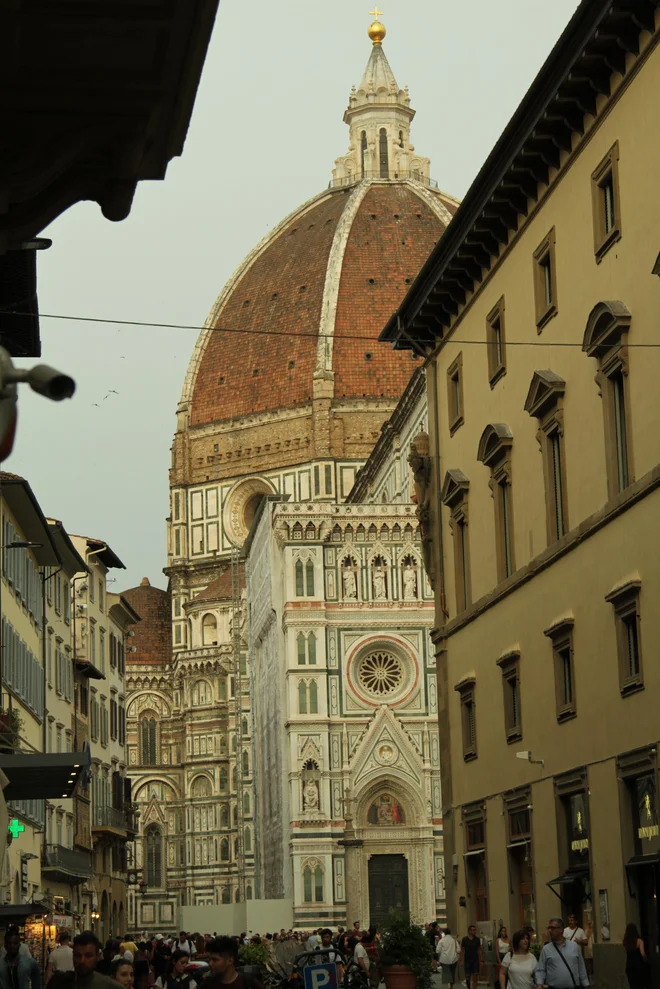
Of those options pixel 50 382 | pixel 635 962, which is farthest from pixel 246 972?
pixel 635 962

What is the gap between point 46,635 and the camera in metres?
44.9

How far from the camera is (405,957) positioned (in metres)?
23.2

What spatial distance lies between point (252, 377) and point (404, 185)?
1712cm

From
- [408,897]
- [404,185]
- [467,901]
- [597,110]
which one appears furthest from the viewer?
[404,185]

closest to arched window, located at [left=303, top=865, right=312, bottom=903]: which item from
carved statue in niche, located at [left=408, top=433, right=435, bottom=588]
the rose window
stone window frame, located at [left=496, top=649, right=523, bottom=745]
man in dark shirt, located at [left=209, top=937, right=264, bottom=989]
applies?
the rose window

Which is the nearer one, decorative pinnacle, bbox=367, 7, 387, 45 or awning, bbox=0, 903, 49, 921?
awning, bbox=0, 903, 49, 921

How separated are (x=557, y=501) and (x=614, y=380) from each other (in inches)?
105

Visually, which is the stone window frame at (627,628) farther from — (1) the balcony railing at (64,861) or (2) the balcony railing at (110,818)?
(2) the balcony railing at (110,818)

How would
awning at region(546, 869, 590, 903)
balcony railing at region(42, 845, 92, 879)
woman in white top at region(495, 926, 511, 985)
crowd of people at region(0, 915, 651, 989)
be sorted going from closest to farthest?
crowd of people at region(0, 915, 651, 989) < awning at region(546, 869, 590, 903) < woman in white top at region(495, 926, 511, 985) < balcony railing at region(42, 845, 92, 879)

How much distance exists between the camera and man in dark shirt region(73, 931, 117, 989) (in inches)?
383

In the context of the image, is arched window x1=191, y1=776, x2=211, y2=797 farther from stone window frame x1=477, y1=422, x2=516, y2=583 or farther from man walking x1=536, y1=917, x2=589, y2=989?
man walking x1=536, y1=917, x2=589, y2=989

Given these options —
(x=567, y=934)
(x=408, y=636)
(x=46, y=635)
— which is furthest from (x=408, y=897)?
(x=567, y=934)

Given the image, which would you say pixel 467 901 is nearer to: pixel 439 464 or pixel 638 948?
pixel 439 464

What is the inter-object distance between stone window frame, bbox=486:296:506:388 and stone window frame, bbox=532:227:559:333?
1790 millimetres
